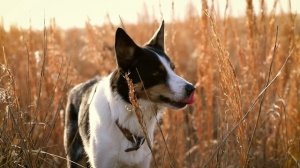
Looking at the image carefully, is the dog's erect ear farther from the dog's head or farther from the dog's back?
the dog's back

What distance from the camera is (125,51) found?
3.61 m

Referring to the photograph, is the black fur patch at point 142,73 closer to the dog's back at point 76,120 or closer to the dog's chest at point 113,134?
the dog's chest at point 113,134

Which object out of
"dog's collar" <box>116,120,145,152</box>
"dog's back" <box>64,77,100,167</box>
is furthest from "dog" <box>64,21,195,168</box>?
"dog's back" <box>64,77,100,167</box>

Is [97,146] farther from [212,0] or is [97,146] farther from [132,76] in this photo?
[212,0]

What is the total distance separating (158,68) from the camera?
3.65m

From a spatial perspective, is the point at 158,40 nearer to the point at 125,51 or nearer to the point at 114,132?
the point at 125,51

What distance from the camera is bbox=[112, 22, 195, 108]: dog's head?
135 inches

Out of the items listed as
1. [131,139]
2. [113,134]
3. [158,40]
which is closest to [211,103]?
[158,40]

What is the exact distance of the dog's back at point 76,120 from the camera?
4207 millimetres

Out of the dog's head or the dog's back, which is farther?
the dog's back

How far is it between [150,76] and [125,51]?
241 millimetres

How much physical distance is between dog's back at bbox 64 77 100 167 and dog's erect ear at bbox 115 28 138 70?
588mm

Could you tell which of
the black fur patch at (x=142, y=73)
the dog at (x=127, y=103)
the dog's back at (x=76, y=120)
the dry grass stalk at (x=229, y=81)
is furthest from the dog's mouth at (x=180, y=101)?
the dog's back at (x=76, y=120)

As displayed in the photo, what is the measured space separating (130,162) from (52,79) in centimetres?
157
